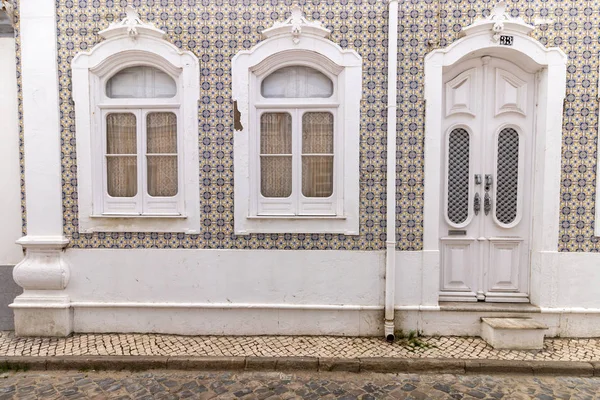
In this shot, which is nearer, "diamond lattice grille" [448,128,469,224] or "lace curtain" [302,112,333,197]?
"lace curtain" [302,112,333,197]

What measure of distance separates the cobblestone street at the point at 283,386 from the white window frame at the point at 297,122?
5.48 ft

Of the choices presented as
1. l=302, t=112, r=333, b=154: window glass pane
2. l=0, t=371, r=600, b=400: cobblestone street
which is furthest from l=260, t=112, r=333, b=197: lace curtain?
l=0, t=371, r=600, b=400: cobblestone street

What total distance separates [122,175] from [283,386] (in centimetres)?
325

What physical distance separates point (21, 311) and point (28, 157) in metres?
1.95

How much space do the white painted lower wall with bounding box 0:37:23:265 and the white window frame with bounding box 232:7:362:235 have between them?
114 inches

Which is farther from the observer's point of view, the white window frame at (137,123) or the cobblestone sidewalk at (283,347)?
the white window frame at (137,123)

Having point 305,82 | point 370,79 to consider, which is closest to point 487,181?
point 370,79

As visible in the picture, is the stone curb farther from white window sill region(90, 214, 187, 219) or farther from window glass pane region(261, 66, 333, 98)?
window glass pane region(261, 66, 333, 98)

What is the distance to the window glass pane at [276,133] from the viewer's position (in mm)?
4559

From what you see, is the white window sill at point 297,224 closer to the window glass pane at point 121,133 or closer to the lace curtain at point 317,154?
the lace curtain at point 317,154

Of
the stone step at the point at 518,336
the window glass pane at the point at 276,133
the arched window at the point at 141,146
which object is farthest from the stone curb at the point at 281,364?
the window glass pane at the point at 276,133

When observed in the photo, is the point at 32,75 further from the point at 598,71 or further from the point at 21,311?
the point at 598,71

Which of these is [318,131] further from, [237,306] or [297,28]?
[237,306]

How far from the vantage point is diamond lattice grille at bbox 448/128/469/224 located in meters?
4.64
